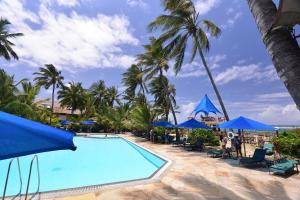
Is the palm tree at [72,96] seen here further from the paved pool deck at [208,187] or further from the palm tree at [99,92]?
the paved pool deck at [208,187]

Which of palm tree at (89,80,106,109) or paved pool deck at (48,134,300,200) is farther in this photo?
palm tree at (89,80,106,109)

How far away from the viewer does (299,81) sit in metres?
2.56

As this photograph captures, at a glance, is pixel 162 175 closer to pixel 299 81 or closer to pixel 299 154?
pixel 299 81

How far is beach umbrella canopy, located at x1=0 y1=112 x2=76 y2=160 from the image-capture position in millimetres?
2090

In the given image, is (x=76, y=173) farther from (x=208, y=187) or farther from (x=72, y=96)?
(x=72, y=96)

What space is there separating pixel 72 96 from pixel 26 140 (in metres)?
50.0

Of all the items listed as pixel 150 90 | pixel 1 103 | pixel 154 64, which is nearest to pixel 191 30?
pixel 154 64

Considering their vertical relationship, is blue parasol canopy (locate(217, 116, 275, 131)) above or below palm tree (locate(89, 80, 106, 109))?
below

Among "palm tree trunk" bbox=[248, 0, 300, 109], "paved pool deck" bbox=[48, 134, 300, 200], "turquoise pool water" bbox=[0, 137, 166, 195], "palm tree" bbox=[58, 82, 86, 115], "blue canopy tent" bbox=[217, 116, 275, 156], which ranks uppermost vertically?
Answer: "palm tree" bbox=[58, 82, 86, 115]

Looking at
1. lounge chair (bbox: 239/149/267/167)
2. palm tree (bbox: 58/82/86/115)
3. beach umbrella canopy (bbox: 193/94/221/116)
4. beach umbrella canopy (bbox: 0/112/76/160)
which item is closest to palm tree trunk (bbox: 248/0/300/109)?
beach umbrella canopy (bbox: 0/112/76/160)

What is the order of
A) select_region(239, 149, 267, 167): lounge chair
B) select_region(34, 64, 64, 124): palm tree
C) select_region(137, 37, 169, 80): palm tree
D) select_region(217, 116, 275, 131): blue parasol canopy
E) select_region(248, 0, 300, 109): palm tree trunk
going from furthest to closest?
select_region(34, 64, 64, 124): palm tree < select_region(137, 37, 169, 80): palm tree < select_region(217, 116, 275, 131): blue parasol canopy < select_region(239, 149, 267, 167): lounge chair < select_region(248, 0, 300, 109): palm tree trunk

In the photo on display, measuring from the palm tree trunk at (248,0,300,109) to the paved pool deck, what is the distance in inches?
175

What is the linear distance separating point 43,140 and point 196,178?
6.95 meters

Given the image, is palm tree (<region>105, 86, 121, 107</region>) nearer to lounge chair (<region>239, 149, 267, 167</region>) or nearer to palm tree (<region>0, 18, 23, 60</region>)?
palm tree (<region>0, 18, 23, 60</region>)
